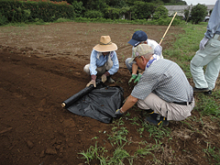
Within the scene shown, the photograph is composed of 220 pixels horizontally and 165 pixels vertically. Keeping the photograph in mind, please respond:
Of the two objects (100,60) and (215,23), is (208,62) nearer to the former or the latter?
(215,23)

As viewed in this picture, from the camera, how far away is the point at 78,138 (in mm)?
1638

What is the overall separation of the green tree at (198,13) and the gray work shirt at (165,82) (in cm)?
1675

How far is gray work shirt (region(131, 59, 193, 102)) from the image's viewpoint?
141 centimetres

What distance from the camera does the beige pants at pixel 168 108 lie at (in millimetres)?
1605

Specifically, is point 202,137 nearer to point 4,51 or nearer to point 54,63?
point 54,63

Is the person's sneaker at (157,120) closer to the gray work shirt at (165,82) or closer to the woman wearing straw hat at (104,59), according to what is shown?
the gray work shirt at (165,82)

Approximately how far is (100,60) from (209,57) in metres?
1.96

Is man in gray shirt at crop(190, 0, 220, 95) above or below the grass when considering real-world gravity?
above

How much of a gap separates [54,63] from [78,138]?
8.53 feet

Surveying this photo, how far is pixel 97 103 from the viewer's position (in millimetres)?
2166

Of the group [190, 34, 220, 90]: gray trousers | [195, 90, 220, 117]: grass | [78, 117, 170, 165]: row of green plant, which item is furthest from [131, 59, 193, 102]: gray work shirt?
[190, 34, 220, 90]: gray trousers

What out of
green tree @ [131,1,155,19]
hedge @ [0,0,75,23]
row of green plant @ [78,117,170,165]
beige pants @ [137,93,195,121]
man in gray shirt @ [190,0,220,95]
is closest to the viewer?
row of green plant @ [78,117,170,165]

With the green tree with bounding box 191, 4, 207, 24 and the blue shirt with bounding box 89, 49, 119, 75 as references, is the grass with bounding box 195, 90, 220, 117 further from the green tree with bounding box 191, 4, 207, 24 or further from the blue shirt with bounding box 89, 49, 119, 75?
the green tree with bounding box 191, 4, 207, 24

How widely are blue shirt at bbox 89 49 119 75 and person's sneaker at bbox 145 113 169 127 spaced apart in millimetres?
1197
